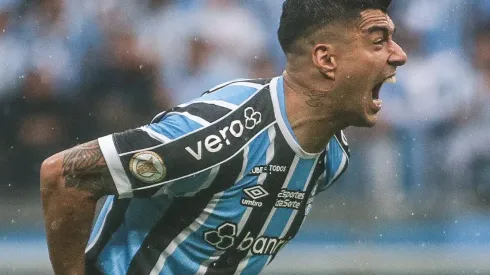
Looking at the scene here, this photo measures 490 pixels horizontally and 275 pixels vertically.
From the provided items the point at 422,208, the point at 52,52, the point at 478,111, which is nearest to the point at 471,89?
the point at 478,111

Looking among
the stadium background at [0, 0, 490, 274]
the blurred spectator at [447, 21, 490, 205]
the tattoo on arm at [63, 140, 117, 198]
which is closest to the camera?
the tattoo on arm at [63, 140, 117, 198]

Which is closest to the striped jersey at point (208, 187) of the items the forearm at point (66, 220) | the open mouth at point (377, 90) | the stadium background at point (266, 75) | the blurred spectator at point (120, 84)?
the forearm at point (66, 220)

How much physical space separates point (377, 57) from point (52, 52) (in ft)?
14.1

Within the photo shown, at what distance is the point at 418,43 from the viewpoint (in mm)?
7145

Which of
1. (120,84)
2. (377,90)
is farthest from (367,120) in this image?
(120,84)

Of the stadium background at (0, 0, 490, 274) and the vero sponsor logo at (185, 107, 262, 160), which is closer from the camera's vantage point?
the vero sponsor logo at (185, 107, 262, 160)

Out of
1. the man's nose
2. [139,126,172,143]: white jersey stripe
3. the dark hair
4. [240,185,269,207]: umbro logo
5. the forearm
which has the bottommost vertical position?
the forearm

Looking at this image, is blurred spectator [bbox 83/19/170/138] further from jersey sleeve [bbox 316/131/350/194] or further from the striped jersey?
the striped jersey

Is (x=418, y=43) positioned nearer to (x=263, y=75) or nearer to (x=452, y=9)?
(x=452, y=9)

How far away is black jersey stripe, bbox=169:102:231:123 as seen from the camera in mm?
3133

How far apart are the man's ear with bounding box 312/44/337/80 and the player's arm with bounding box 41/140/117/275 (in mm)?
764

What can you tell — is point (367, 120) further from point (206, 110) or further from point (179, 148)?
point (179, 148)

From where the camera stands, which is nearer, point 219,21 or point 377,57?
point 377,57

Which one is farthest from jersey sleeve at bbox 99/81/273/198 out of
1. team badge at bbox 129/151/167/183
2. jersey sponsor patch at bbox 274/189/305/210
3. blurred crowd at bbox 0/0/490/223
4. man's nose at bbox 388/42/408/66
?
blurred crowd at bbox 0/0/490/223
